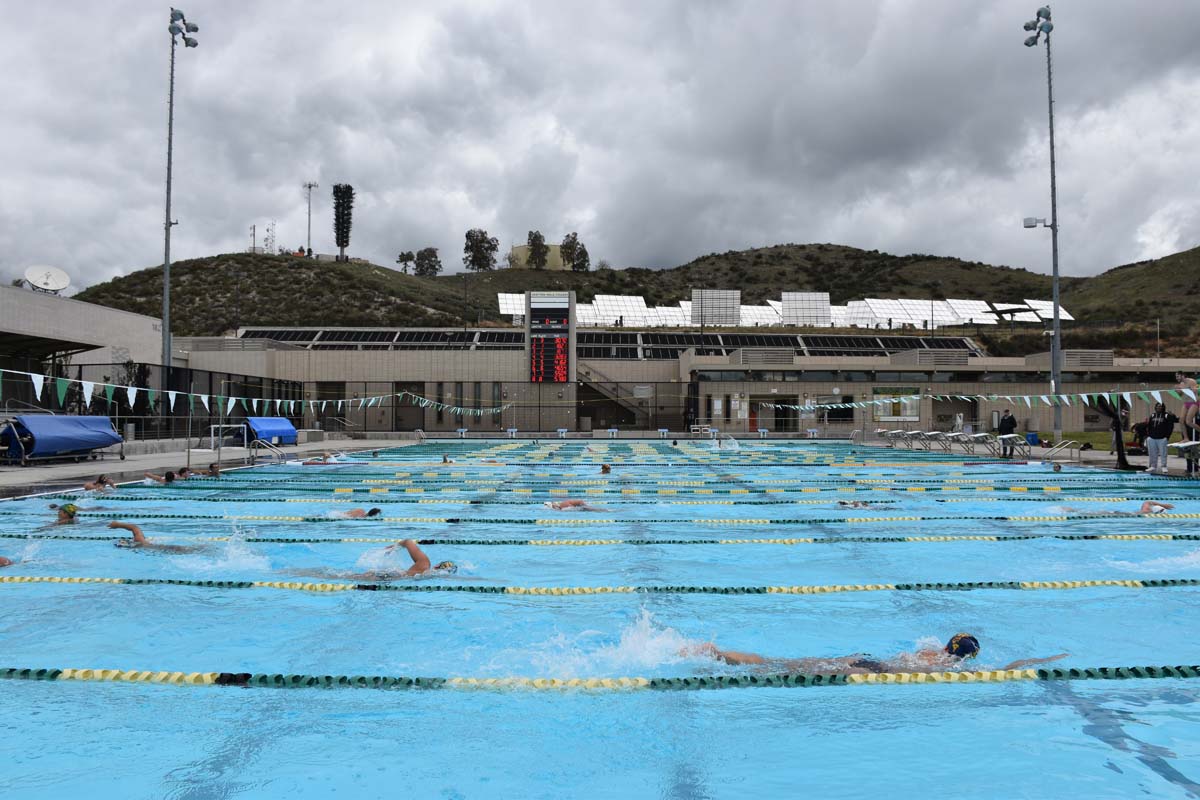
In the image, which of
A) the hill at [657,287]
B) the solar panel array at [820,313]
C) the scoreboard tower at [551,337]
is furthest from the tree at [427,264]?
the scoreboard tower at [551,337]

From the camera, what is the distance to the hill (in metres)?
71.7

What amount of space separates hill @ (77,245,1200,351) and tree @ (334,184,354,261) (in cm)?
556

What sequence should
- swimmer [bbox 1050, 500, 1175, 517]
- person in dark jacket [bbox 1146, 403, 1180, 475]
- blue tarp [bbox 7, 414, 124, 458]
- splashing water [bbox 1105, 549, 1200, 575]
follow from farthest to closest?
blue tarp [bbox 7, 414, 124, 458] → person in dark jacket [bbox 1146, 403, 1180, 475] → swimmer [bbox 1050, 500, 1175, 517] → splashing water [bbox 1105, 549, 1200, 575]

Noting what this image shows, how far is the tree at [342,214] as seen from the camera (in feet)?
338

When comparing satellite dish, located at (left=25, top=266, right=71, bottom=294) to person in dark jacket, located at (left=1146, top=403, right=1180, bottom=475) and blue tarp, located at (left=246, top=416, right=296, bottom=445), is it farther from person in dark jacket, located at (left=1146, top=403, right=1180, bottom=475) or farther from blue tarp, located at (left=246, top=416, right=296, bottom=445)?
person in dark jacket, located at (left=1146, top=403, right=1180, bottom=475)

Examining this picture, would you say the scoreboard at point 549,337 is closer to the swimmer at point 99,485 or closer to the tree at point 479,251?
the swimmer at point 99,485

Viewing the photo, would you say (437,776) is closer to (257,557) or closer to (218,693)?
(218,693)

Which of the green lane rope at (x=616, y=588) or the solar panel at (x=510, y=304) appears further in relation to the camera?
the solar panel at (x=510, y=304)

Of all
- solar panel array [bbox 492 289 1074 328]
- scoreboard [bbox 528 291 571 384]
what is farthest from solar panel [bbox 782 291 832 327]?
scoreboard [bbox 528 291 571 384]

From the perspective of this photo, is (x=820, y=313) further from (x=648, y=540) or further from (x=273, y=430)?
(x=648, y=540)

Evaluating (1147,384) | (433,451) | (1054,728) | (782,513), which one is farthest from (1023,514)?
(1147,384)

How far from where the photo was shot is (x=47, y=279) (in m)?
24.5

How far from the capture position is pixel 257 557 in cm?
764

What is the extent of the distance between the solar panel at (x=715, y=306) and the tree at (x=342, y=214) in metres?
63.6
